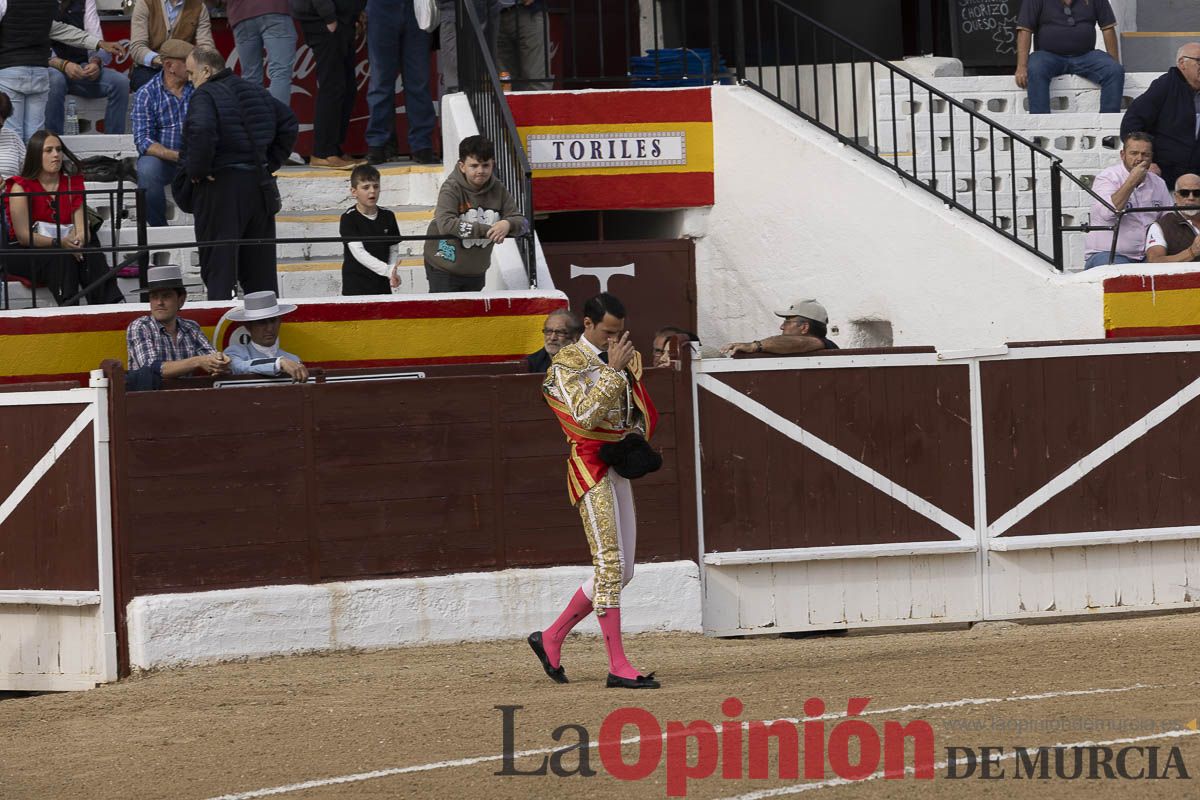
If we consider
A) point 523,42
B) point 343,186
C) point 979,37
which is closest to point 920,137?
point 979,37

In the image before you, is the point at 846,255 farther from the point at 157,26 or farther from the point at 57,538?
the point at 57,538

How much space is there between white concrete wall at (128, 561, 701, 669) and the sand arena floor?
97 mm

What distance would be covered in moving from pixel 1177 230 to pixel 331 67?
5.71 m

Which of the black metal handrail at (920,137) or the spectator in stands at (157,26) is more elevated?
the spectator in stands at (157,26)

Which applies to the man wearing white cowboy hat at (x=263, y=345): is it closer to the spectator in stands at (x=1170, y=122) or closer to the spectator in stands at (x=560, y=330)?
the spectator in stands at (x=560, y=330)

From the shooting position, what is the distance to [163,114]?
12523 millimetres

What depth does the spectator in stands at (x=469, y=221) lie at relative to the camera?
37.1ft

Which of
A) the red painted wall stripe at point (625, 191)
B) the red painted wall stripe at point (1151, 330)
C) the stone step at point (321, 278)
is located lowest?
the red painted wall stripe at point (1151, 330)

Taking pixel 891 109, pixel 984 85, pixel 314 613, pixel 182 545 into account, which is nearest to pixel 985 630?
pixel 314 613

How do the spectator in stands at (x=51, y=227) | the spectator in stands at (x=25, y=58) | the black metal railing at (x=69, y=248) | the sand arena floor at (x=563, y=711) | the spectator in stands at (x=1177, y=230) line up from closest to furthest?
the sand arena floor at (x=563, y=711)
the black metal railing at (x=69, y=248)
the spectator in stands at (x=51, y=227)
the spectator in stands at (x=1177, y=230)
the spectator in stands at (x=25, y=58)

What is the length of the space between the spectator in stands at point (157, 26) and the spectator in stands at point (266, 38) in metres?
0.30

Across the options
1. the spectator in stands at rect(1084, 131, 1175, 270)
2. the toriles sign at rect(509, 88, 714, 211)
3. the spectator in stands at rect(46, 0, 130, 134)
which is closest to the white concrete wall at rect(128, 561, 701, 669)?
the spectator in stands at rect(1084, 131, 1175, 270)

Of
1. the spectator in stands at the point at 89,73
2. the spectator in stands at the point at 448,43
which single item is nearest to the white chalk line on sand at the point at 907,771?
the spectator in stands at the point at 448,43

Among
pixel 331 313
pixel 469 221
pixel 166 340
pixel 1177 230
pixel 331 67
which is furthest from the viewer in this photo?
pixel 331 67
